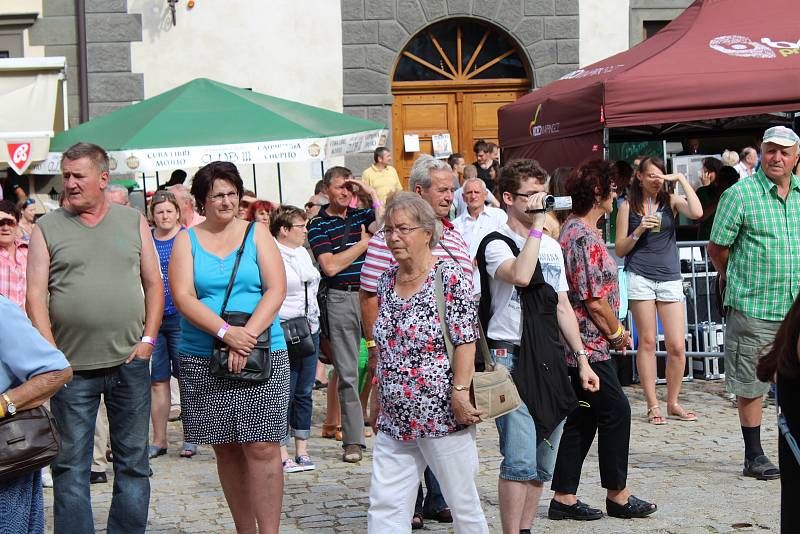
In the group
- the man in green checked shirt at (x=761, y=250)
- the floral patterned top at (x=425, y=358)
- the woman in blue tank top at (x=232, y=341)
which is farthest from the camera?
the man in green checked shirt at (x=761, y=250)

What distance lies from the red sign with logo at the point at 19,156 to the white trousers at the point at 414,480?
10294 mm

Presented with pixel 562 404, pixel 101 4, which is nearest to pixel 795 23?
pixel 562 404

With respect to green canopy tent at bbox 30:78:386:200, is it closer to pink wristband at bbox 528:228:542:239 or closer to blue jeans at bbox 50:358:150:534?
blue jeans at bbox 50:358:150:534

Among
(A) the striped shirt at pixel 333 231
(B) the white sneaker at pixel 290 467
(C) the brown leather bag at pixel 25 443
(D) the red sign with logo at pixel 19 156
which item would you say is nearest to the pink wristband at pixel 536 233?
(C) the brown leather bag at pixel 25 443

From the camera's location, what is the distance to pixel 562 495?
6.38m

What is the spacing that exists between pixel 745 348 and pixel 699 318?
389cm

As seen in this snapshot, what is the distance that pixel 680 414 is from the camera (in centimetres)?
910

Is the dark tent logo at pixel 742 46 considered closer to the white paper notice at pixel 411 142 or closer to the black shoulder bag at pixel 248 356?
the black shoulder bag at pixel 248 356

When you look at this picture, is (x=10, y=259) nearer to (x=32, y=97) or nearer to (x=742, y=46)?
(x=742, y=46)

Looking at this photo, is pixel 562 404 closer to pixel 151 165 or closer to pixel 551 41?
pixel 151 165

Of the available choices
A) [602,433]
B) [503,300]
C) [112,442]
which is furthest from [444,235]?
[112,442]

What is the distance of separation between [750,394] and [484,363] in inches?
99.3

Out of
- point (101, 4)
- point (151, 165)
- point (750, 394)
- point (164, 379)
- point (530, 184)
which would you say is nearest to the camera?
point (530, 184)

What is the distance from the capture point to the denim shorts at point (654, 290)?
29.9 feet
